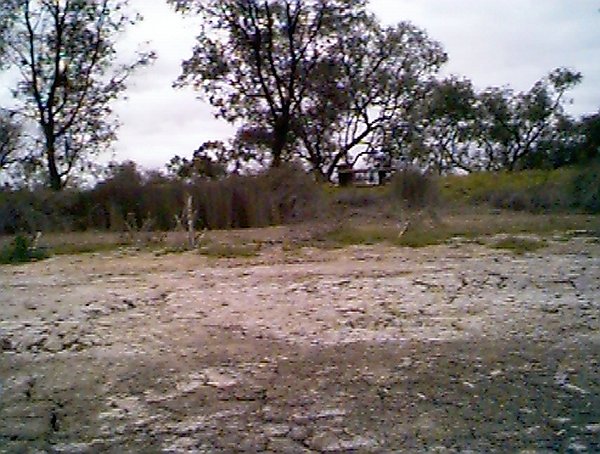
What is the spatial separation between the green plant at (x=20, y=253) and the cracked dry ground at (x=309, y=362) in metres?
3.49

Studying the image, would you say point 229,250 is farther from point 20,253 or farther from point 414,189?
point 414,189

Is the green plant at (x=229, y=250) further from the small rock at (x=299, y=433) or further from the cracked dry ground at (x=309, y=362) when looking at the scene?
the small rock at (x=299, y=433)

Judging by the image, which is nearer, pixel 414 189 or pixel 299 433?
pixel 299 433

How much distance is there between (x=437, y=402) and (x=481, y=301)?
2988mm

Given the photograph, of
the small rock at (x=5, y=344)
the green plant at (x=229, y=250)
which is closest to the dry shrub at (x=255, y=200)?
the green plant at (x=229, y=250)

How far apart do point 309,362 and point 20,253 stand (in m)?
8.95

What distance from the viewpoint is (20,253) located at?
13.3m

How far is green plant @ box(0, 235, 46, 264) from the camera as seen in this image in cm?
1308

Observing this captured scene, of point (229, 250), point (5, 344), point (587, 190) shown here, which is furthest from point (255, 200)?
point (5, 344)

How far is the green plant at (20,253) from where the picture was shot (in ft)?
42.9

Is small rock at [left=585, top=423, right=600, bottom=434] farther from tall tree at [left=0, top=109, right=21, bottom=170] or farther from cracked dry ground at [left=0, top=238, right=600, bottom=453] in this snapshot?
tall tree at [left=0, top=109, right=21, bottom=170]

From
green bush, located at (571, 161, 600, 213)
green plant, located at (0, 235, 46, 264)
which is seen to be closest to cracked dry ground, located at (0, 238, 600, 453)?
green plant, located at (0, 235, 46, 264)

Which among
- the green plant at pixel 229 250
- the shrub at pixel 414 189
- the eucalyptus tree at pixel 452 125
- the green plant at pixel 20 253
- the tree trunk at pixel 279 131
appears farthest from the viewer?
the eucalyptus tree at pixel 452 125

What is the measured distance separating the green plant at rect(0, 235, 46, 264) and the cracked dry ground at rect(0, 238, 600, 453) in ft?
11.4
